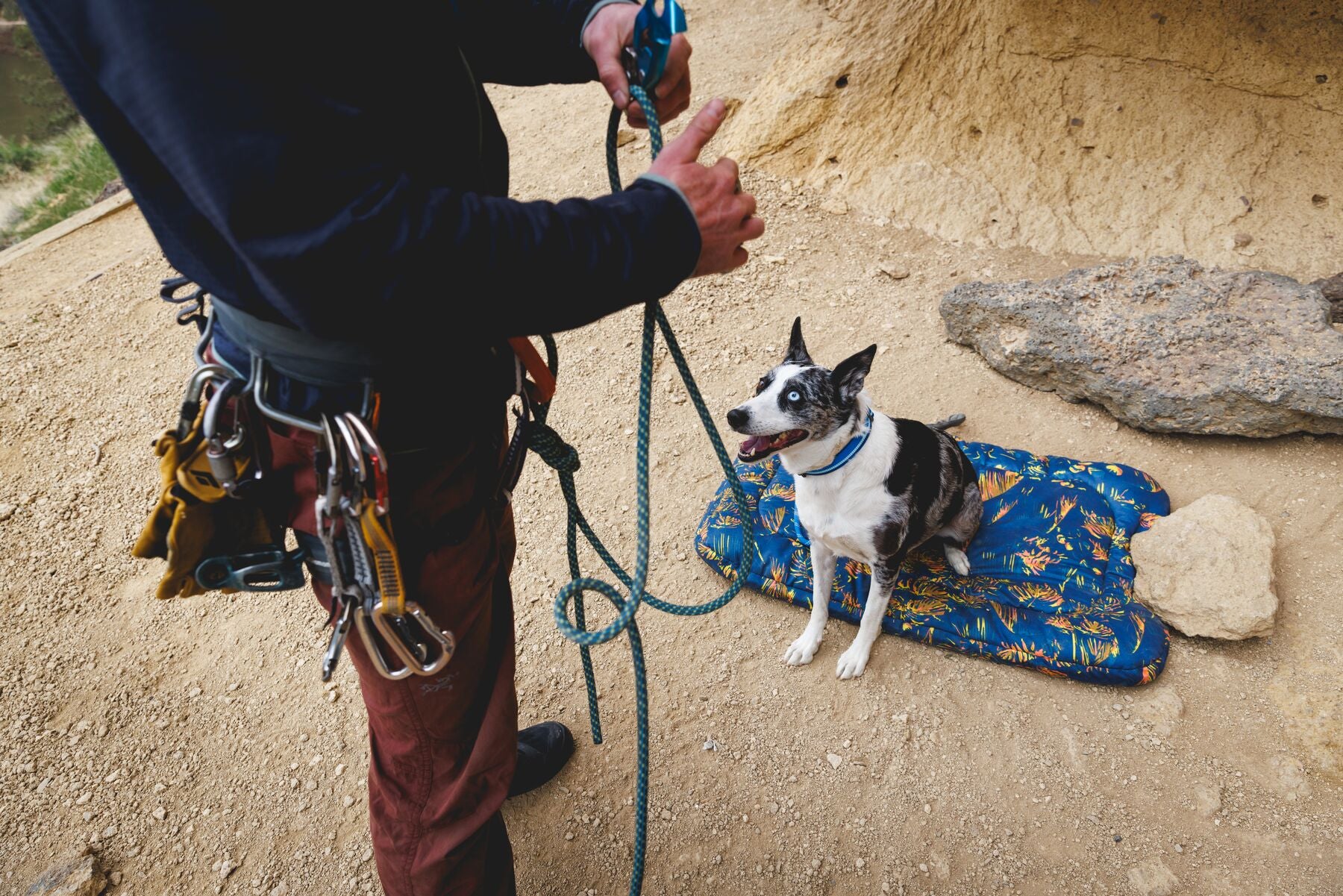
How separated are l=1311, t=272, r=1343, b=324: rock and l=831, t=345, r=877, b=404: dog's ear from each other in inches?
118

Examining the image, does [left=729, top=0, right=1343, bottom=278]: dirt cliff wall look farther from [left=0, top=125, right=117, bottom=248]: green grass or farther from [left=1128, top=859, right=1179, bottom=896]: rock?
[left=0, top=125, right=117, bottom=248]: green grass

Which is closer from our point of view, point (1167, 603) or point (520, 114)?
point (1167, 603)

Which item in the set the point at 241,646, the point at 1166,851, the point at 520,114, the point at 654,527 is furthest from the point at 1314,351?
the point at 520,114

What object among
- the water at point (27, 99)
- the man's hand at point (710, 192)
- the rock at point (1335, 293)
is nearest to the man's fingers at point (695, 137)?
the man's hand at point (710, 192)

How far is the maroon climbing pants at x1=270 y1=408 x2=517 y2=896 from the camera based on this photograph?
153cm

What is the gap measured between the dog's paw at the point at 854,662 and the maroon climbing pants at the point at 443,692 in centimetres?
150

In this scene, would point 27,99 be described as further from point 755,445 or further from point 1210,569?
point 1210,569

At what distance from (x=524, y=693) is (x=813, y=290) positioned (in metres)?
3.10

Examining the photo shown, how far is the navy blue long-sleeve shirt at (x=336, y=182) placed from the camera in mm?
894

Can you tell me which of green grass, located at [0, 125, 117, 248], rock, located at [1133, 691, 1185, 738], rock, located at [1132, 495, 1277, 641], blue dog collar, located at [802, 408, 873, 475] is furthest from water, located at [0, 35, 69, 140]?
rock, located at [1133, 691, 1185, 738]

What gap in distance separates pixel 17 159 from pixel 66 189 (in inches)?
141

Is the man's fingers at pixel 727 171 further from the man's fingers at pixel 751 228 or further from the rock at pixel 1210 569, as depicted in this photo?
the rock at pixel 1210 569

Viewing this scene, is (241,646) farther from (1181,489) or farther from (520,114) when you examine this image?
(520,114)

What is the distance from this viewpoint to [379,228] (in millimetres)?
1004
